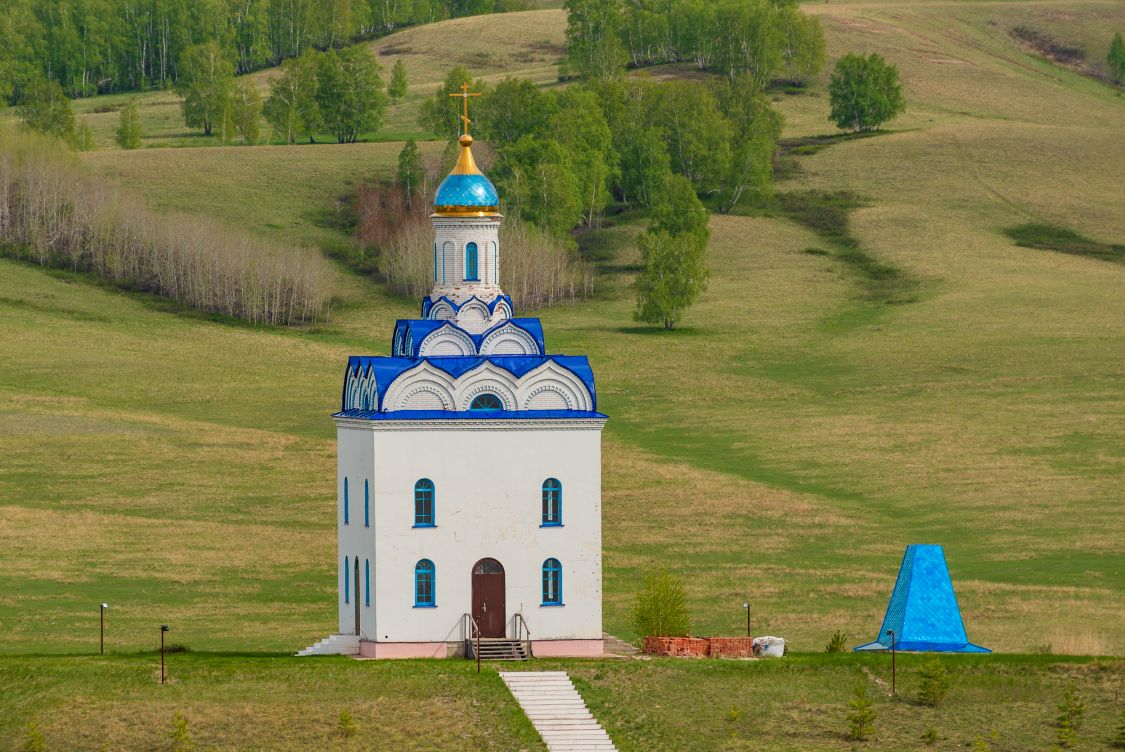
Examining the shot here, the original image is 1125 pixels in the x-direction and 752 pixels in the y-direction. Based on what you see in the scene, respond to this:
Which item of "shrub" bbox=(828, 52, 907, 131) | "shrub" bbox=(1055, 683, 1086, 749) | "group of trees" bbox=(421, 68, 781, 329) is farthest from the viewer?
"shrub" bbox=(828, 52, 907, 131)

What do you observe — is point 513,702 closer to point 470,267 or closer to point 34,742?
point 34,742

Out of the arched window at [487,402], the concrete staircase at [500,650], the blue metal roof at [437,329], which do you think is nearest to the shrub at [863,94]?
the blue metal roof at [437,329]

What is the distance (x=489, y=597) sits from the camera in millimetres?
55094

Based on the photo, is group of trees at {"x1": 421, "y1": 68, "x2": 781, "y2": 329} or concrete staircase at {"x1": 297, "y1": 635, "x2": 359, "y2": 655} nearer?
concrete staircase at {"x1": 297, "y1": 635, "x2": 359, "y2": 655}

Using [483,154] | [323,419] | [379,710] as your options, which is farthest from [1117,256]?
[379,710]

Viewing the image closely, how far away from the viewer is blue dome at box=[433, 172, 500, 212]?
57656 mm

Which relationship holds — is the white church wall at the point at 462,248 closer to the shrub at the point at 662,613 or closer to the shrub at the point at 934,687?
the shrub at the point at 662,613

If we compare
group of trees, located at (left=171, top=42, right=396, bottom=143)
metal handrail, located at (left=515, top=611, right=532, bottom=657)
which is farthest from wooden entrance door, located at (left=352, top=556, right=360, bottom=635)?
group of trees, located at (left=171, top=42, right=396, bottom=143)

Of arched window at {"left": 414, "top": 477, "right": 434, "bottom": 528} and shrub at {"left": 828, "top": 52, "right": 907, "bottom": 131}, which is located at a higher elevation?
arched window at {"left": 414, "top": 477, "right": 434, "bottom": 528}

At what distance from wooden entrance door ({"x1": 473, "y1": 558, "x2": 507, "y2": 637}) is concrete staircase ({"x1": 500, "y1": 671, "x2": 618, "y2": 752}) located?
3233mm

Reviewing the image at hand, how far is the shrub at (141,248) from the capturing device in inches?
5153

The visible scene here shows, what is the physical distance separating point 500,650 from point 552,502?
12.1 ft

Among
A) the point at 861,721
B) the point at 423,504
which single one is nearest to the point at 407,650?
the point at 423,504

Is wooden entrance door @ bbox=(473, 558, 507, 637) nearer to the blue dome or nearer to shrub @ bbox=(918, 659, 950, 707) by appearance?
the blue dome
